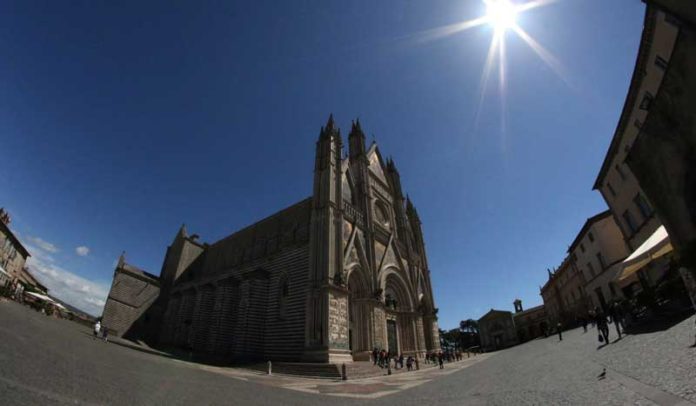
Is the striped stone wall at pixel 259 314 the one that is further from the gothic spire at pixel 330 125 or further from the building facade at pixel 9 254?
the building facade at pixel 9 254

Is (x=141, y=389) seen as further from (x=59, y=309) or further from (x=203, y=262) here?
(x=59, y=309)

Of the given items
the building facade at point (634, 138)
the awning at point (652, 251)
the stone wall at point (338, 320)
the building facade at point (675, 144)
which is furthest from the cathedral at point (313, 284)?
the building facade at point (634, 138)

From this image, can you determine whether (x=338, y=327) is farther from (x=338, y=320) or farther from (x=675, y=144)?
(x=675, y=144)

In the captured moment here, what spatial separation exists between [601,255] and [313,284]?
30.0m

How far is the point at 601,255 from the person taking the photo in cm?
2859

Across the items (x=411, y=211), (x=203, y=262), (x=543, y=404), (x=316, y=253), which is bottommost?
(x=543, y=404)

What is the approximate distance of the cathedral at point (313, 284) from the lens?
718 inches

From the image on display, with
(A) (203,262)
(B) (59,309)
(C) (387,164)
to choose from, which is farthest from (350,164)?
(B) (59,309)

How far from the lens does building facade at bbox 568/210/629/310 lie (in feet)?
86.1

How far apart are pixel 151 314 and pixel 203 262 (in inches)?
296

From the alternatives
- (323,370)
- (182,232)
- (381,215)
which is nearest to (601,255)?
(381,215)

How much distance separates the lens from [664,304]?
11.9m

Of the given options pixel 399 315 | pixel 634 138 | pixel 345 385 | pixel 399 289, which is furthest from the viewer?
pixel 399 289

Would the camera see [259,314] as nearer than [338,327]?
No
